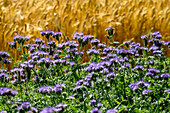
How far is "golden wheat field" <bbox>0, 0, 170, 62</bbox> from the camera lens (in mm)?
5172

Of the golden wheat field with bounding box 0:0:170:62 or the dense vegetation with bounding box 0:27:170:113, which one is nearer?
the dense vegetation with bounding box 0:27:170:113

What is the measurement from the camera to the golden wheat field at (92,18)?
517 cm

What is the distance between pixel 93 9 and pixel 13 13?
5.30ft

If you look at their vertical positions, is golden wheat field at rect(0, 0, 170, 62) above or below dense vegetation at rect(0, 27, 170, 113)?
above

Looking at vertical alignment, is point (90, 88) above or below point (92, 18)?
below

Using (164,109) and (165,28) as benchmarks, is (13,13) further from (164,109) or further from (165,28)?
(164,109)

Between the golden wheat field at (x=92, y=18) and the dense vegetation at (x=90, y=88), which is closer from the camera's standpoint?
the dense vegetation at (x=90, y=88)

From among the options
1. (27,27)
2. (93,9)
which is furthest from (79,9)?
(27,27)

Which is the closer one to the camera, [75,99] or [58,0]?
[75,99]

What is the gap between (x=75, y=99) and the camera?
9.77ft

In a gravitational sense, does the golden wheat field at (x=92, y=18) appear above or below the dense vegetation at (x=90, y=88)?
above

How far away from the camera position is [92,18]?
5188mm

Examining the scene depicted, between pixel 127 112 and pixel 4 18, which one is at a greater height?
pixel 4 18

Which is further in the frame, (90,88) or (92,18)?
(92,18)
